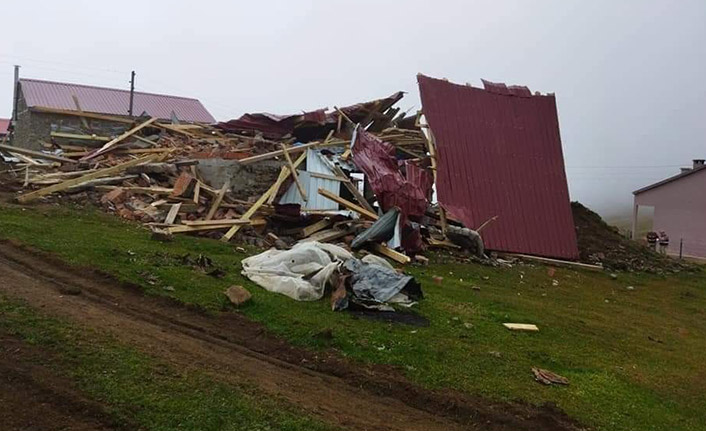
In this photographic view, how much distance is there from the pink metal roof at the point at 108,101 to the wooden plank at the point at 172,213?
20.9m

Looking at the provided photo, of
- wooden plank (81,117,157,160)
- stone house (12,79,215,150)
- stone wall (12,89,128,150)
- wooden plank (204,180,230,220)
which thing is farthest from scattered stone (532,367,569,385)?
A: stone house (12,79,215,150)

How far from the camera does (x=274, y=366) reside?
5320 mm

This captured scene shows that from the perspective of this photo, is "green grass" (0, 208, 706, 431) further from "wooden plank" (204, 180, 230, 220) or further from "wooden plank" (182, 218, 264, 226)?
"wooden plank" (204, 180, 230, 220)

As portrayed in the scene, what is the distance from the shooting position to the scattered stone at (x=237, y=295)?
6891mm

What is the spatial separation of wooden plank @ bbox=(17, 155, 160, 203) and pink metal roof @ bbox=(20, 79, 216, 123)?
1769 cm

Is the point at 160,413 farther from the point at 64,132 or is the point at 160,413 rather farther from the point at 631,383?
the point at 64,132

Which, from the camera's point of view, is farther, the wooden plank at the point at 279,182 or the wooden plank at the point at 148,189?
the wooden plank at the point at 279,182

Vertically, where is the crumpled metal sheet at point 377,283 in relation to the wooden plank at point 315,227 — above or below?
below

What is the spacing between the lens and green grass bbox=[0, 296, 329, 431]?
13.0ft

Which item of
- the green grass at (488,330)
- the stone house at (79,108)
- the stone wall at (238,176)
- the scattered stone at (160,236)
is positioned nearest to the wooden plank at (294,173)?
the stone wall at (238,176)

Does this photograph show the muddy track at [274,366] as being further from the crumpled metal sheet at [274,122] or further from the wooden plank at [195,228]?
the crumpled metal sheet at [274,122]

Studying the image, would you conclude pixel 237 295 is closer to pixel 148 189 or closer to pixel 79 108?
pixel 148 189

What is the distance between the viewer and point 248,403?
Result: 4320 millimetres

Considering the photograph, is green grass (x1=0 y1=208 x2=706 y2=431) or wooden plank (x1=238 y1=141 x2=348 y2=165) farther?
wooden plank (x1=238 y1=141 x2=348 y2=165)
